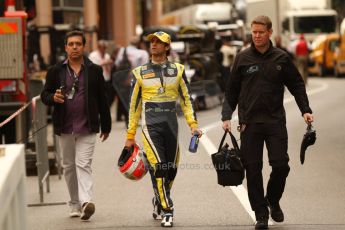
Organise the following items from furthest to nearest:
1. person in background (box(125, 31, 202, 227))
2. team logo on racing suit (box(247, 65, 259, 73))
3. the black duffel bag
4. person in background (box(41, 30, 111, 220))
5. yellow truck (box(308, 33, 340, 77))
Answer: yellow truck (box(308, 33, 340, 77)) → person in background (box(41, 30, 111, 220)) → person in background (box(125, 31, 202, 227)) → the black duffel bag → team logo on racing suit (box(247, 65, 259, 73))

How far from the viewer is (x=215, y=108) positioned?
2841 centimetres

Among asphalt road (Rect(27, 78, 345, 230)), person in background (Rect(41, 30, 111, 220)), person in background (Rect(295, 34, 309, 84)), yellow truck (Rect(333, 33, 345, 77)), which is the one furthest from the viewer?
yellow truck (Rect(333, 33, 345, 77))

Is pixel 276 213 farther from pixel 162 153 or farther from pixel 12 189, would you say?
pixel 12 189

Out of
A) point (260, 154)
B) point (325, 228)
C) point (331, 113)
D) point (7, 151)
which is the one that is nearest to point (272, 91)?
point (260, 154)

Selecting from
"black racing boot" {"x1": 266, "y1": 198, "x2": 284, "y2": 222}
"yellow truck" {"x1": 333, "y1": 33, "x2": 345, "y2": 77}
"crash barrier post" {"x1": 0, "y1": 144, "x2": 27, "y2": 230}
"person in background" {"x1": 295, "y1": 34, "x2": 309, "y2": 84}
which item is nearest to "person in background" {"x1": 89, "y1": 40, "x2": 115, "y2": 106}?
"black racing boot" {"x1": 266, "y1": 198, "x2": 284, "y2": 222}

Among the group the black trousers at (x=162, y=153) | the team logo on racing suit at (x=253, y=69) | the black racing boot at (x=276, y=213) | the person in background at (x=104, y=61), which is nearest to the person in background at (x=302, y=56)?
the person in background at (x=104, y=61)

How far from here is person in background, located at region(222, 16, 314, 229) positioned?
31.3 ft

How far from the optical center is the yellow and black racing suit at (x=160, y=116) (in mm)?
10023

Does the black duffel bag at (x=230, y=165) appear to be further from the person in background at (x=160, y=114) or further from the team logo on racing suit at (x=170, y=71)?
the team logo on racing suit at (x=170, y=71)

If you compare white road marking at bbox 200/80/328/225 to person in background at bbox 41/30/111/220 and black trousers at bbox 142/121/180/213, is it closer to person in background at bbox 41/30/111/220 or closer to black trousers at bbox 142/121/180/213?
black trousers at bbox 142/121/180/213

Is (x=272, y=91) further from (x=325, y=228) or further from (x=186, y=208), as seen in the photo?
(x=186, y=208)

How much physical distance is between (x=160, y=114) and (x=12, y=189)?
470 cm

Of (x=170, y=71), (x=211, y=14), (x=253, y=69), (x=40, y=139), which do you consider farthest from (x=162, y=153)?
(x=211, y=14)

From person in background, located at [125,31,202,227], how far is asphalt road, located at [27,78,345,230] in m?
0.45
